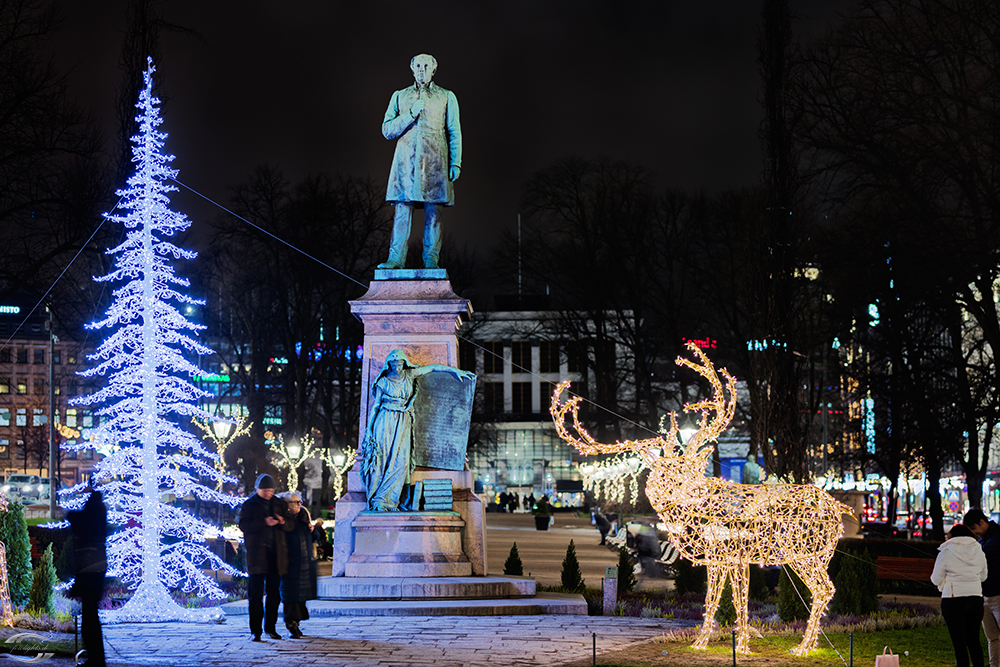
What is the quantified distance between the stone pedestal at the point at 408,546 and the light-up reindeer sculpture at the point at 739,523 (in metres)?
3.52

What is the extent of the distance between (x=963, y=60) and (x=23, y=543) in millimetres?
19565

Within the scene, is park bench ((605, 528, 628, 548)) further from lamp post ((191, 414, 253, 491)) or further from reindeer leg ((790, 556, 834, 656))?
reindeer leg ((790, 556, 834, 656))

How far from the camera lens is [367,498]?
52.5 ft

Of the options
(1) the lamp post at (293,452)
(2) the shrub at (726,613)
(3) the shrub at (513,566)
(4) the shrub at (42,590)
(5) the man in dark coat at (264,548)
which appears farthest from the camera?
(1) the lamp post at (293,452)

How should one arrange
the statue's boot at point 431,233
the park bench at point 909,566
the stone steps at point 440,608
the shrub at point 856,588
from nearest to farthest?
1. the stone steps at point 440,608
2. the shrub at point 856,588
3. the statue's boot at point 431,233
4. the park bench at point 909,566

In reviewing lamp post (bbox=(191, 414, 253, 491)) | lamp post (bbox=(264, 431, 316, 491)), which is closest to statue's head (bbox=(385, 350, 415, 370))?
lamp post (bbox=(191, 414, 253, 491))

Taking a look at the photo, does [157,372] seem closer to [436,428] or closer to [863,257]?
[436,428]

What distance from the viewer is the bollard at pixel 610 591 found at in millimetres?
15391

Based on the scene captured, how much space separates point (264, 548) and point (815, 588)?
18.5 feet

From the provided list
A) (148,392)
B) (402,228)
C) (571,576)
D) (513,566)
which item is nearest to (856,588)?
(571,576)

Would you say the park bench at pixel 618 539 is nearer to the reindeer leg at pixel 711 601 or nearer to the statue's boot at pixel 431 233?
the statue's boot at pixel 431 233

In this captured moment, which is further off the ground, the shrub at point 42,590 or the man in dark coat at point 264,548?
the man in dark coat at point 264,548

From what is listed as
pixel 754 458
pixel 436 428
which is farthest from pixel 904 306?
pixel 436 428

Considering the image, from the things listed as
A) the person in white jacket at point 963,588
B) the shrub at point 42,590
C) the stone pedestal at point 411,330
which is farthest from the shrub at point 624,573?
the shrub at point 42,590
